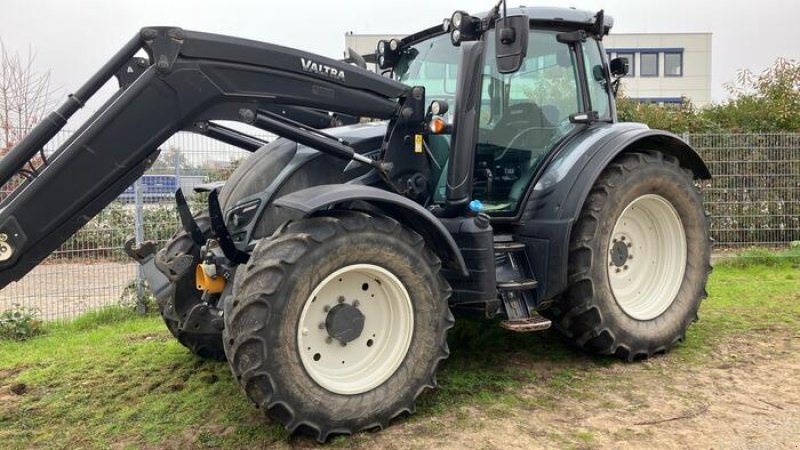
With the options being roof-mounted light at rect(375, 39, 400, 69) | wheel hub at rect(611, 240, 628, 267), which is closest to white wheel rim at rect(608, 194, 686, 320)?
wheel hub at rect(611, 240, 628, 267)

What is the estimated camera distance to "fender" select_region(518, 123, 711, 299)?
13.6 ft

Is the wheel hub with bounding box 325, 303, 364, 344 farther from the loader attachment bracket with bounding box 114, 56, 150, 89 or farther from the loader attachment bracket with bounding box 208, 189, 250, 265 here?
the loader attachment bracket with bounding box 114, 56, 150, 89

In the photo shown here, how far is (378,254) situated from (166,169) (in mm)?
4294

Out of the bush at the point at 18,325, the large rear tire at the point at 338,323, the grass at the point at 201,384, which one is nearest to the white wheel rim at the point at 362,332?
the large rear tire at the point at 338,323

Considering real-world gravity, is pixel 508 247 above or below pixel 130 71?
below

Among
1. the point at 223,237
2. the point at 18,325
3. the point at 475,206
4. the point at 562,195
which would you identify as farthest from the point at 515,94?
the point at 18,325

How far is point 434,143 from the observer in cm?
428

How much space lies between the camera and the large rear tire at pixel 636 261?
4.26 meters

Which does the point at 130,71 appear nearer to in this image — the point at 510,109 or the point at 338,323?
the point at 338,323

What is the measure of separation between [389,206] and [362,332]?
27.6 inches

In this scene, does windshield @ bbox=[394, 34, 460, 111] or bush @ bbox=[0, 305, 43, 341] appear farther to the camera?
bush @ bbox=[0, 305, 43, 341]

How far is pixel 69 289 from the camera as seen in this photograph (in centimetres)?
673

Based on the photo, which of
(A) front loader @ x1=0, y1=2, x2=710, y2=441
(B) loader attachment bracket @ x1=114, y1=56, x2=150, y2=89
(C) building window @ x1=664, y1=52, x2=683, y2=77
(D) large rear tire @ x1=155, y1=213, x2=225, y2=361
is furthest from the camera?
(C) building window @ x1=664, y1=52, x2=683, y2=77

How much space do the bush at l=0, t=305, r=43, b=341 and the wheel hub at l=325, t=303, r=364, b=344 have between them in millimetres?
4129
